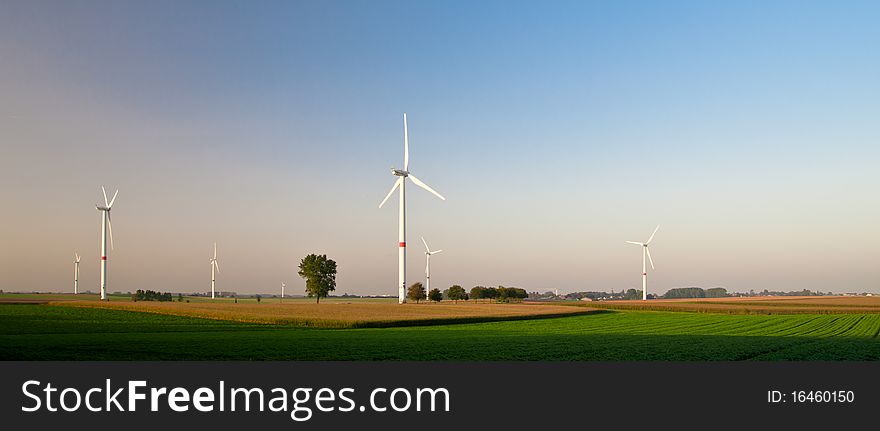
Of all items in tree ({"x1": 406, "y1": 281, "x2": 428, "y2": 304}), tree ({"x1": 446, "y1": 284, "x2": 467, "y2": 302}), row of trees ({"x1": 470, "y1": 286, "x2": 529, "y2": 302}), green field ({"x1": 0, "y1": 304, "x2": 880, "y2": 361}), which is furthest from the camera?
row of trees ({"x1": 470, "y1": 286, "x2": 529, "y2": 302})

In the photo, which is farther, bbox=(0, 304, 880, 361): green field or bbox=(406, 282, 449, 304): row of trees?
bbox=(406, 282, 449, 304): row of trees

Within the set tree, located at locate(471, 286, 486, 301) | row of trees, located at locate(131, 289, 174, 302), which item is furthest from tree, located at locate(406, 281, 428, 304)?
row of trees, located at locate(131, 289, 174, 302)

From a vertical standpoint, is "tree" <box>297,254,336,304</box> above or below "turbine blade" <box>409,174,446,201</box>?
below

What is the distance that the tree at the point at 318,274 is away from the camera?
137 meters

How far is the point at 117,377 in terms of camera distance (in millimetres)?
23344

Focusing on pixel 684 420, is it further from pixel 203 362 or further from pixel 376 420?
pixel 203 362

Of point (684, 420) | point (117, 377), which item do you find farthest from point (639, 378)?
point (117, 377)

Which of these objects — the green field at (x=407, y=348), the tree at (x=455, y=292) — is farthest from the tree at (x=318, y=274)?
the green field at (x=407, y=348)

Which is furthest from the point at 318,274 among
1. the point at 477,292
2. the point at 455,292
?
the point at 477,292

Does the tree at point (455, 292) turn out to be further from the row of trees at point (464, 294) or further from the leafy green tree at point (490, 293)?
the leafy green tree at point (490, 293)

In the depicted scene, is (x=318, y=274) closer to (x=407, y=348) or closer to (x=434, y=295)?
(x=434, y=295)

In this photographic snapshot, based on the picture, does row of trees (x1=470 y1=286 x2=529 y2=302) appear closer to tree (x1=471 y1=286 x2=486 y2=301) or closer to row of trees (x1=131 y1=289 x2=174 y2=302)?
tree (x1=471 y1=286 x2=486 y2=301)

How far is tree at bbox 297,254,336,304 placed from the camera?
5399 inches

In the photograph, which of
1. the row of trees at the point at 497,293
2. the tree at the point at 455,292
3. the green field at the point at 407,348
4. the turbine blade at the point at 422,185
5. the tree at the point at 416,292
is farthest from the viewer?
the row of trees at the point at 497,293
